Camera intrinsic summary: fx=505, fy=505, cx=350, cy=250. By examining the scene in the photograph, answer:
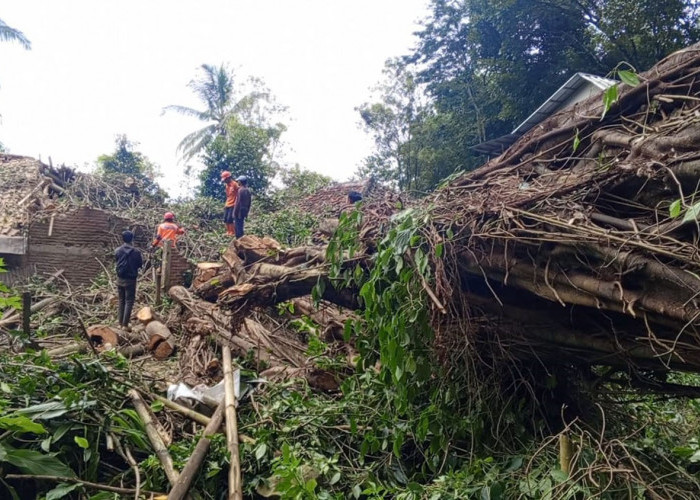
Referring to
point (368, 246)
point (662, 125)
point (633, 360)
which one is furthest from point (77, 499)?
point (662, 125)

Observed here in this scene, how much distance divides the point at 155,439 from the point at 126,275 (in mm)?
4242

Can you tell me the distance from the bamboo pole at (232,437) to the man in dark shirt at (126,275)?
10.5 feet

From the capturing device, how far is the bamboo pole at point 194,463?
3811 mm

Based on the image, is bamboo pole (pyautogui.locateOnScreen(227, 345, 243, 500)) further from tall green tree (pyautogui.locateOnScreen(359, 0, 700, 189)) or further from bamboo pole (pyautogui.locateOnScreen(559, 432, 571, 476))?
tall green tree (pyautogui.locateOnScreen(359, 0, 700, 189))

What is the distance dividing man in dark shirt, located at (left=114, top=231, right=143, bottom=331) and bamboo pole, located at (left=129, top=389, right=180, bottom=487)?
353 centimetres

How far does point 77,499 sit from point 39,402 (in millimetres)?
945

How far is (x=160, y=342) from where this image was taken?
7285 mm

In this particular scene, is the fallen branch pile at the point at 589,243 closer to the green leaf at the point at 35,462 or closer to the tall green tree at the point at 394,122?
the green leaf at the point at 35,462

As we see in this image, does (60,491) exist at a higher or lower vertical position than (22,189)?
lower

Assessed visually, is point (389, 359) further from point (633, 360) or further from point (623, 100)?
point (623, 100)

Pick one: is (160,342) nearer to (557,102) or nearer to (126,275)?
(126,275)

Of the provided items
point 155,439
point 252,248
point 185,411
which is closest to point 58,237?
point 252,248

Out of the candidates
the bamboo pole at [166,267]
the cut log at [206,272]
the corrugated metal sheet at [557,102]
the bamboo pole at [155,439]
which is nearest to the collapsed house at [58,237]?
the bamboo pole at [166,267]

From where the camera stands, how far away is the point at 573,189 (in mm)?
3307
